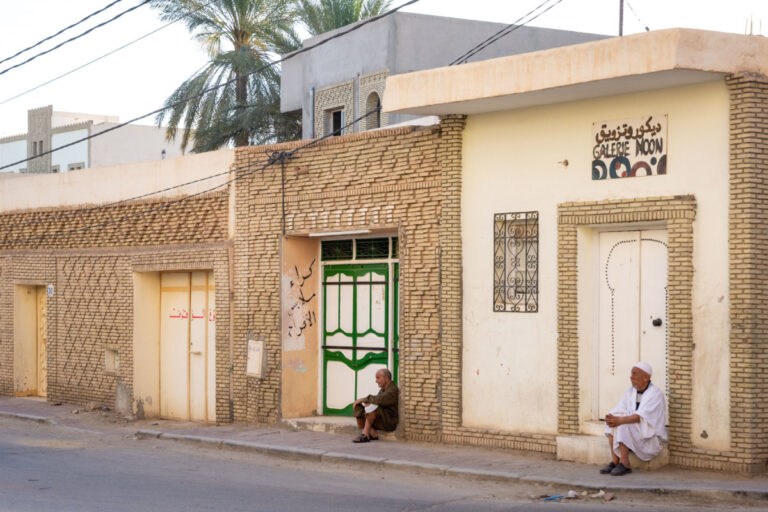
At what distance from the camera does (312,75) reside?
29.4 metres

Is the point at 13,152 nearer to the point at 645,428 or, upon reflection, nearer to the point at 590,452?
the point at 590,452

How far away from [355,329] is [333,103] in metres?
13.7

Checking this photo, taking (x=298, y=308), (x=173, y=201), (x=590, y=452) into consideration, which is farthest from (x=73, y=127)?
(x=590, y=452)

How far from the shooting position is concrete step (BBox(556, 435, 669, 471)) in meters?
11.2

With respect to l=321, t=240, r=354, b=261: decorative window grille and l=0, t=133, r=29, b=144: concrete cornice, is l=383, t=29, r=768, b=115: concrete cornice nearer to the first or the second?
l=321, t=240, r=354, b=261: decorative window grille

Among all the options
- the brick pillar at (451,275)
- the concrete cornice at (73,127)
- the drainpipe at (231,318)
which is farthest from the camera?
the concrete cornice at (73,127)

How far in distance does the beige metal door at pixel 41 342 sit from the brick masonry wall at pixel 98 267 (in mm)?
535

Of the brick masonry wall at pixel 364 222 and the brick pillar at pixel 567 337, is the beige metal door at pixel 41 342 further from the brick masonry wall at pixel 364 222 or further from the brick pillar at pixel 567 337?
the brick pillar at pixel 567 337

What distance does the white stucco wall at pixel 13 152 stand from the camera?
51062 millimetres

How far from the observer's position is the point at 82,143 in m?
46.4

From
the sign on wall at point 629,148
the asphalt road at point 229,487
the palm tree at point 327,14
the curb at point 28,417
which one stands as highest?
the palm tree at point 327,14

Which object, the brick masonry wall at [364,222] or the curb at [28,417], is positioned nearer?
the brick masonry wall at [364,222]

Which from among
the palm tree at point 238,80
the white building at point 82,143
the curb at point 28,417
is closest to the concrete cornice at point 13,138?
the white building at point 82,143

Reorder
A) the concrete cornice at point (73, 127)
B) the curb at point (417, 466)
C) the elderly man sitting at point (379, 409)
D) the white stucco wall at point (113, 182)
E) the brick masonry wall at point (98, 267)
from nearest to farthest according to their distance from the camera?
the curb at point (417, 466), the elderly man sitting at point (379, 409), the brick masonry wall at point (98, 267), the white stucco wall at point (113, 182), the concrete cornice at point (73, 127)
